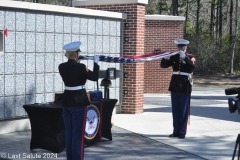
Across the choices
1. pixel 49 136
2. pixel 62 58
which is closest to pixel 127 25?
pixel 62 58

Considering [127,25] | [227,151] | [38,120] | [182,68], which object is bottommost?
[227,151]

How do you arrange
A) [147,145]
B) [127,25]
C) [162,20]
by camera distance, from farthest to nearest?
[162,20] → [127,25] → [147,145]

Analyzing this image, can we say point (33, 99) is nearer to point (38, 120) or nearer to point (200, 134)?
point (38, 120)

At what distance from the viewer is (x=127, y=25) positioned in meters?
14.2

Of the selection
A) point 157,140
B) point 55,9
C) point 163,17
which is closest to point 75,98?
point 157,140

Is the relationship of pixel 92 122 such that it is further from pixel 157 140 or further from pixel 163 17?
pixel 163 17

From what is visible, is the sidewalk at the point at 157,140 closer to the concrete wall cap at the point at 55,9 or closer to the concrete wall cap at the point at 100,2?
the concrete wall cap at the point at 55,9

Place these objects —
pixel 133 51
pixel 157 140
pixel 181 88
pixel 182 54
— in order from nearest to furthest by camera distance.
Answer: pixel 182 54, pixel 157 140, pixel 181 88, pixel 133 51

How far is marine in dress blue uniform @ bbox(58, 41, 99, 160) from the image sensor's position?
7.98 m

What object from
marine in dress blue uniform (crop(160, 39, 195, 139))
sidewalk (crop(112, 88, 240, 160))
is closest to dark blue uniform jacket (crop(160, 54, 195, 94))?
marine in dress blue uniform (crop(160, 39, 195, 139))

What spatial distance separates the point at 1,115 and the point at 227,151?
14.9 feet

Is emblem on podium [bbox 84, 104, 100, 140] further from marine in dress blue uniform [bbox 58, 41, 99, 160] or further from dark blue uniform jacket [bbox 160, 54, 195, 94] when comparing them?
dark blue uniform jacket [bbox 160, 54, 195, 94]

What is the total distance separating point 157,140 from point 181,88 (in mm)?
1186

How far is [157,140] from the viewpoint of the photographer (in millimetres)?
10602
